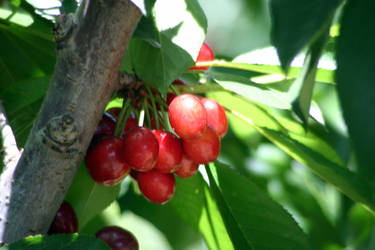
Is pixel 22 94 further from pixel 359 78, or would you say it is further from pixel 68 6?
pixel 359 78


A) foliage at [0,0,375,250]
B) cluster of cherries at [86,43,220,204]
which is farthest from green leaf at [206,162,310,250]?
cluster of cherries at [86,43,220,204]

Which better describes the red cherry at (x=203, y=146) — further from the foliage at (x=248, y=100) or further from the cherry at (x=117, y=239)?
the cherry at (x=117, y=239)

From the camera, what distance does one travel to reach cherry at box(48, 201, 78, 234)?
90 centimetres

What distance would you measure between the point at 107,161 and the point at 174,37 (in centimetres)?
26

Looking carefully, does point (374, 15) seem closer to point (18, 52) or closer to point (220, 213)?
point (220, 213)

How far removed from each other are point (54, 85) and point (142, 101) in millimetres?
241

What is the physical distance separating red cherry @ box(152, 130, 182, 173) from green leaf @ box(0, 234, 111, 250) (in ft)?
0.76

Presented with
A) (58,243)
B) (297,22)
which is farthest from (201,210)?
(297,22)

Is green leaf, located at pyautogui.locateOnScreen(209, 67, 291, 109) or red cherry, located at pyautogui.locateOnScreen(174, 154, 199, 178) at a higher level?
green leaf, located at pyautogui.locateOnScreen(209, 67, 291, 109)

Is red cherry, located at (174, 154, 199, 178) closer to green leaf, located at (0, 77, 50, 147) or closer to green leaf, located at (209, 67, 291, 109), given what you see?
green leaf, located at (209, 67, 291, 109)

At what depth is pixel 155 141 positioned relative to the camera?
35.6 inches

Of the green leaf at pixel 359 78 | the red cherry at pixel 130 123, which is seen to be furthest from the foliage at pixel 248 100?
the red cherry at pixel 130 123

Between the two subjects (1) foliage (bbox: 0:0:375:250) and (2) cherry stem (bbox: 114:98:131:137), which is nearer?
(1) foliage (bbox: 0:0:375:250)

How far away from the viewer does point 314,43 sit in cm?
44
